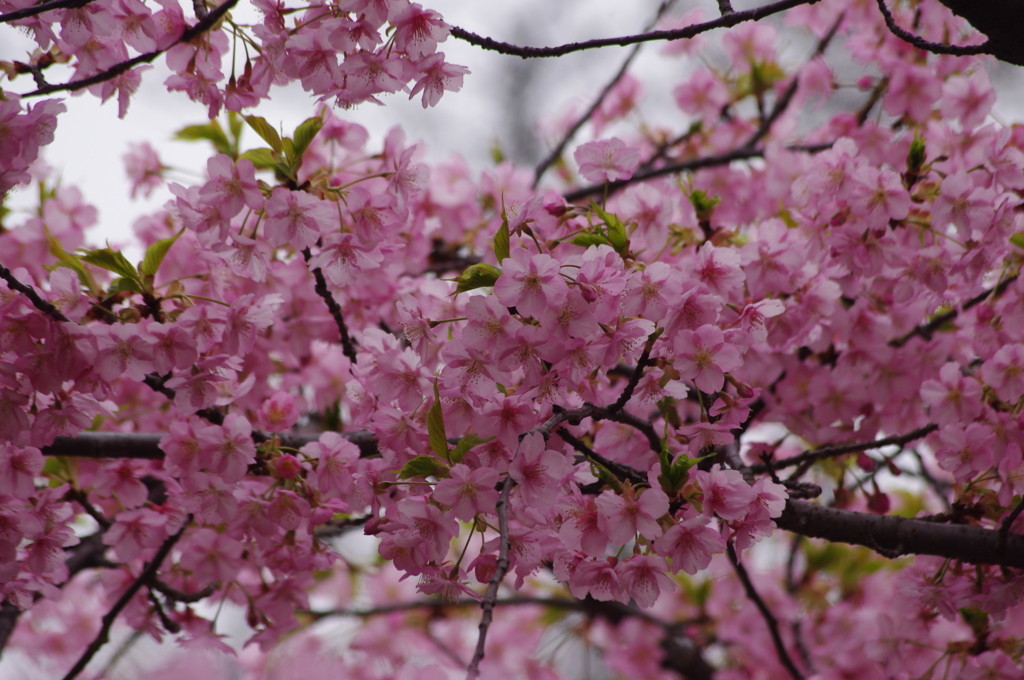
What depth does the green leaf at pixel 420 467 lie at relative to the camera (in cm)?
133

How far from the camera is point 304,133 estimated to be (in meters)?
1.62

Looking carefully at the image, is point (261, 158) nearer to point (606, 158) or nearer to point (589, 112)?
point (606, 158)

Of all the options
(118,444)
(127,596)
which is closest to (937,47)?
(118,444)

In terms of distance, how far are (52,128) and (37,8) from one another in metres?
0.25

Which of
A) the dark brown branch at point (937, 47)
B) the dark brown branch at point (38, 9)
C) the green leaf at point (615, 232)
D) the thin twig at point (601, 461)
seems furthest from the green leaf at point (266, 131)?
the dark brown branch at point (937, 47)

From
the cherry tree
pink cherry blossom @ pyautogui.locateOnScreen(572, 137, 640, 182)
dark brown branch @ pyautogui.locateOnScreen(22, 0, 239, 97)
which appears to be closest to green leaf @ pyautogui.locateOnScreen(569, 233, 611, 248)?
the cherry tree

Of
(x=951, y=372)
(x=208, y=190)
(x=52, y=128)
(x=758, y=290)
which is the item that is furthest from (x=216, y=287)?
(x=951, y=372)

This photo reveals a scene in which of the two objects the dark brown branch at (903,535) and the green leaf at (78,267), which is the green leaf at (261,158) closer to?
the green leaf at (78,267)

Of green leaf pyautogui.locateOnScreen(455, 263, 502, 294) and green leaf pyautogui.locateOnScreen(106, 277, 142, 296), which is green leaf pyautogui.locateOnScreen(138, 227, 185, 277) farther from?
green leaf pyautogui.locateOnScreen(455, 263, 502, 294)

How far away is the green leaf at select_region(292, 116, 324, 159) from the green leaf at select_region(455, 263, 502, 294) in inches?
20.8

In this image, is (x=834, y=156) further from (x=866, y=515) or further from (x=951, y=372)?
(x=866, y=515)

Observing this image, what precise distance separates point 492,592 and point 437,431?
340mm

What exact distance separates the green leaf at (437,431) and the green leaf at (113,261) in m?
0.72

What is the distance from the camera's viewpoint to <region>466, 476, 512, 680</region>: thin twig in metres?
1.01
